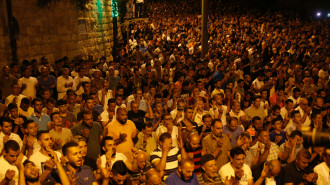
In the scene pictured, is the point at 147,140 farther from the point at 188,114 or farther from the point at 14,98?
the point at 14,98

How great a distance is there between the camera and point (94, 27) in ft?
49.9

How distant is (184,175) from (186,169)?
10cm

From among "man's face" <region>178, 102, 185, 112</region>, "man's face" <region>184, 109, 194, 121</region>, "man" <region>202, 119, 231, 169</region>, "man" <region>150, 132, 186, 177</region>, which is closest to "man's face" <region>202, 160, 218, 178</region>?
"man" <region>150, 132, 186, 177</region>

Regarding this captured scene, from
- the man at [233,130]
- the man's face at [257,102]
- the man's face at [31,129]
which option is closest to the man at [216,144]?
the man at [233,130]

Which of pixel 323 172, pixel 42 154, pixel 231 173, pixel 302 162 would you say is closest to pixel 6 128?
pixel 42 154

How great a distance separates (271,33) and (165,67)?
8704mm

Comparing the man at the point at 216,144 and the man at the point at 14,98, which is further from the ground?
the man at the point at 14,98

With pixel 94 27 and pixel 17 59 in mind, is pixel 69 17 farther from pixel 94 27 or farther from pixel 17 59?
pixel 17 59

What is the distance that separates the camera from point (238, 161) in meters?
4.96

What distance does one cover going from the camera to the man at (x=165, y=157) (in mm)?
4996

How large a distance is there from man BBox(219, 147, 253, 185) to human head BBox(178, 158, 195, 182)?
75 centimetres

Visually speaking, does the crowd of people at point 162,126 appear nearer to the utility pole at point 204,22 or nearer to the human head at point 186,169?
the human head at point 186,169

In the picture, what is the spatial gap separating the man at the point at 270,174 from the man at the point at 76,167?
2238 millimetres

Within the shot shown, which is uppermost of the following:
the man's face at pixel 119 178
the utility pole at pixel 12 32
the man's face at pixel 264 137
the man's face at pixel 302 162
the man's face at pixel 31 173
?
the utility pole at pixel 12 32
